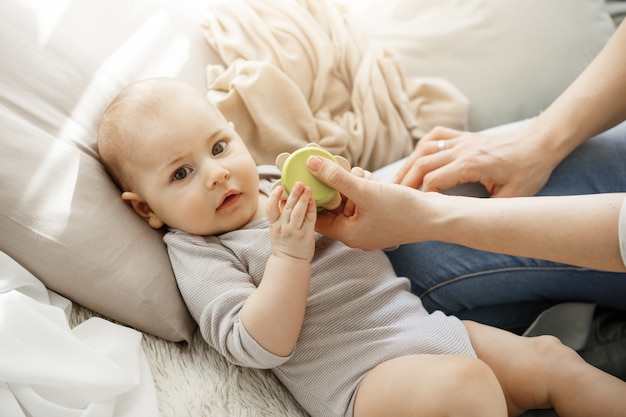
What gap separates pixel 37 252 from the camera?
975mm

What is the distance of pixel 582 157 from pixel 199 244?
2.76 ft

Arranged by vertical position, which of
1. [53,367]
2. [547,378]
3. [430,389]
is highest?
[53,367]

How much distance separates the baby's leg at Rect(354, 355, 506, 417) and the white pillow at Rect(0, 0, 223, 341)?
37 centimetres

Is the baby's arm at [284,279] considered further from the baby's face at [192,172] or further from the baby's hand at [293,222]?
the baby's face at [192,172]

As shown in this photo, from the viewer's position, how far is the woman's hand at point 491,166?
3.85 feet

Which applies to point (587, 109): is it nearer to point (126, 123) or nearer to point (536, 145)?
point (536, 145)

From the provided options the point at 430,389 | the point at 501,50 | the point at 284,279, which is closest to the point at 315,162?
the point at 284,279

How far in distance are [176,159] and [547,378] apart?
0.78 metres

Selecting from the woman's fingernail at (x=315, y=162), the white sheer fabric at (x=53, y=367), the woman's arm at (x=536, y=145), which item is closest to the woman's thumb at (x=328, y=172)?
the woman's fingernail at (x=315, y=162)

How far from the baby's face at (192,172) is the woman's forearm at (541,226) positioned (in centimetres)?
37

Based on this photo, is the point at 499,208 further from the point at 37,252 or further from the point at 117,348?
the point at 37,252

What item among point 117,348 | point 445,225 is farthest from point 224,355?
point 445,225

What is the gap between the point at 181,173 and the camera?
42.4 inches

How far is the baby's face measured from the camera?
1.04 meters
